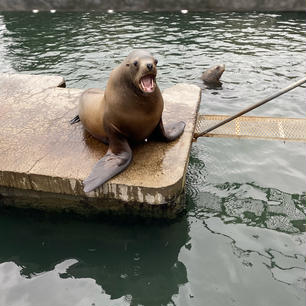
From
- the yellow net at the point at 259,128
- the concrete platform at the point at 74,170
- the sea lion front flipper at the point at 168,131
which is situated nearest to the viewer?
the concrete platform at the point at 74,170

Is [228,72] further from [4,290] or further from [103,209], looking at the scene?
[4,290]

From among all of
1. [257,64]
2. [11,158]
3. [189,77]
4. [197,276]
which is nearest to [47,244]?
[11,158]

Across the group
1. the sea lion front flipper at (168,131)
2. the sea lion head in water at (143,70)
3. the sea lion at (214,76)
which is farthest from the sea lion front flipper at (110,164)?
the sea lion at (214,76)

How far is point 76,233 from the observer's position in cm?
404

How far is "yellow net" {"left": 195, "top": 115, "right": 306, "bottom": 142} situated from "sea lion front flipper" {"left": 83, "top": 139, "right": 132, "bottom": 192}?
4.87ft

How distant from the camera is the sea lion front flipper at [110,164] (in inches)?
141

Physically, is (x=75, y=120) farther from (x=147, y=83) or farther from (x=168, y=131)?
(x=147, y=83)

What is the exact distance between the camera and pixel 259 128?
16.9ft

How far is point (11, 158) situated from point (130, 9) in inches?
469

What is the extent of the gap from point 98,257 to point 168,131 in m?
1.65

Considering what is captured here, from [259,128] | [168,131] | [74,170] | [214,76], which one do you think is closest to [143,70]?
[168,131]

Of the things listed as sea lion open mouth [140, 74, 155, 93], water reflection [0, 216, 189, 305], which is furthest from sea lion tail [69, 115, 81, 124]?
sea lion open mouth [140, 74, 155, 93]

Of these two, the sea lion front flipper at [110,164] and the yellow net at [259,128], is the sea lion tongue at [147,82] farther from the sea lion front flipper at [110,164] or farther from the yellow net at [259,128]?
the yellow net at [259,128]

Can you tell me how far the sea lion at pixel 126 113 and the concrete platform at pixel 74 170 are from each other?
141mm
